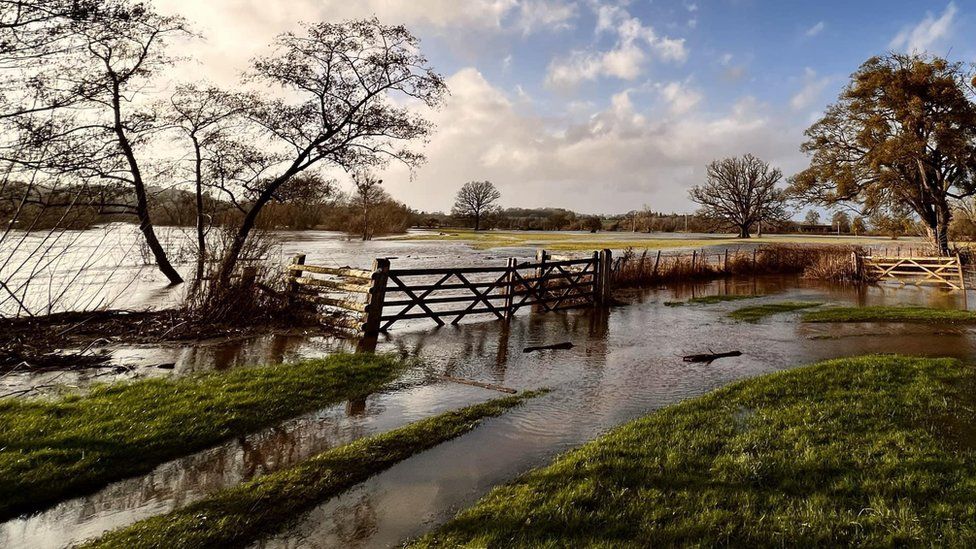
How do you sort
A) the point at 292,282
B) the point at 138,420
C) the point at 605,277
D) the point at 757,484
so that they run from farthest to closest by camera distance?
the point at 605,277, the point at 292,282, the point at 138,420, the point at 757,484

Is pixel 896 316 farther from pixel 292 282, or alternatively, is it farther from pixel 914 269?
pixel 292 282

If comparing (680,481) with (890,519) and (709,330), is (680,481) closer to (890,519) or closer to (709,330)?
(890,519)

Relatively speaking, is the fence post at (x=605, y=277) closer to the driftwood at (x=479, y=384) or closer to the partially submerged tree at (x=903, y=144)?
the driftwood at (x=479, y=384)

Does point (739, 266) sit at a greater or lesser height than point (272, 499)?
greater

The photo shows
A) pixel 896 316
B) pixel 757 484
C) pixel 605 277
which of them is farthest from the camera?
pixel 605 277

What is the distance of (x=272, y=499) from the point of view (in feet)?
13.5

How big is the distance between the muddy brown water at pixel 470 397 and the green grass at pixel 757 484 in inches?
24.3

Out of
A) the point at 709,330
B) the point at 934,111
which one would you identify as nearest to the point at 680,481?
the point at 709,330

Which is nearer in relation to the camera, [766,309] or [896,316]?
[896,316]

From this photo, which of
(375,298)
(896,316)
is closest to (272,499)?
(375,298)

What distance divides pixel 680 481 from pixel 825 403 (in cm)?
365

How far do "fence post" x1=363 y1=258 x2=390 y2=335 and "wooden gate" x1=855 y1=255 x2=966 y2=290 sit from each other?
30.0m

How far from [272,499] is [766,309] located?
18.3m

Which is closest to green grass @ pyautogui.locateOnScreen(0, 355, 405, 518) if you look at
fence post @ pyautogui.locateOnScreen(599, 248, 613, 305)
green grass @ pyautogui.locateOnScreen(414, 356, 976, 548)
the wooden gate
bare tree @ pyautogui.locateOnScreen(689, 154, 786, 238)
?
green grass @ pyautogui.locateOnScreen(414, 356, 976, 548)
